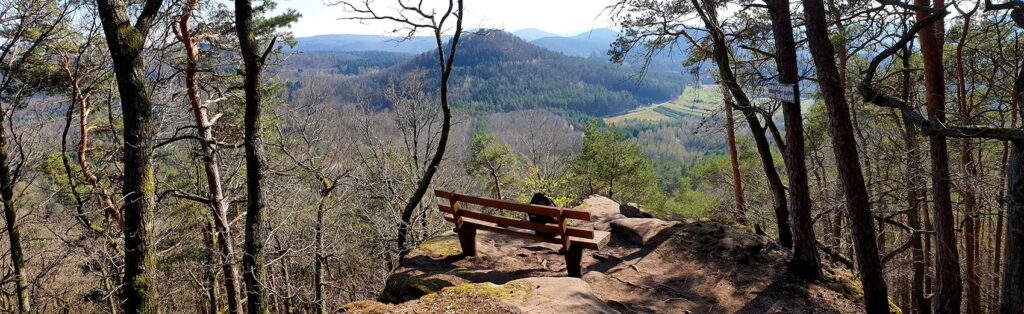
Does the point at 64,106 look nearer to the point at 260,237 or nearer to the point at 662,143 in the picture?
the point at 260,237

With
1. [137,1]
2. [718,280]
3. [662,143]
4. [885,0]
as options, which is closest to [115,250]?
[137,1]

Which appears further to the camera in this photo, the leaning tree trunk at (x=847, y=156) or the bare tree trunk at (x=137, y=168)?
the leaning tree trunk at (x=847, y=156)

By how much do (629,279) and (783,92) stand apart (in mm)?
2895

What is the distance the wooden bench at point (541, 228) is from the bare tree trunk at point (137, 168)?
10.5 feet

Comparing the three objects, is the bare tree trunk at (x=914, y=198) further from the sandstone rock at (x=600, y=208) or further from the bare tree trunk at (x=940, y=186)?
the sandstone rock at (x=600, y=208)

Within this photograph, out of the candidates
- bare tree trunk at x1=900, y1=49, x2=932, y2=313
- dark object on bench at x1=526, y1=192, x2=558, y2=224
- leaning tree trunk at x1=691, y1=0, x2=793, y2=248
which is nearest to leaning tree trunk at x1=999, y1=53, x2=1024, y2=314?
leaning tree trunk at x1=691, y1=0, x2=793, y2=248

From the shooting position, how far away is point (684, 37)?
25.3ft

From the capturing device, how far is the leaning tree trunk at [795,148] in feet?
17.5

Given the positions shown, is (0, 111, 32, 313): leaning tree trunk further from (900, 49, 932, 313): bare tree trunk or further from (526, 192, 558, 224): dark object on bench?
(900, 49, 932, 313): bare tree trunk

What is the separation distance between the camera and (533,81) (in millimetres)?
139250

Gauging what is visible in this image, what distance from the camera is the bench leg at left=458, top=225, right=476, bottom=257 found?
684 centimetres

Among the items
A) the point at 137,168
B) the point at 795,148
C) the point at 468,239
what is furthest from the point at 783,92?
the point at 137,168

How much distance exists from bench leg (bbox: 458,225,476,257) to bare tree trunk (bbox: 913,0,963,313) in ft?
18.1

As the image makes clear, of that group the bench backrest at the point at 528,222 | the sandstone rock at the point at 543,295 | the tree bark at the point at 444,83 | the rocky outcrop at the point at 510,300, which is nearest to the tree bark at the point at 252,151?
the rocky outcrop at the point at 510,300
